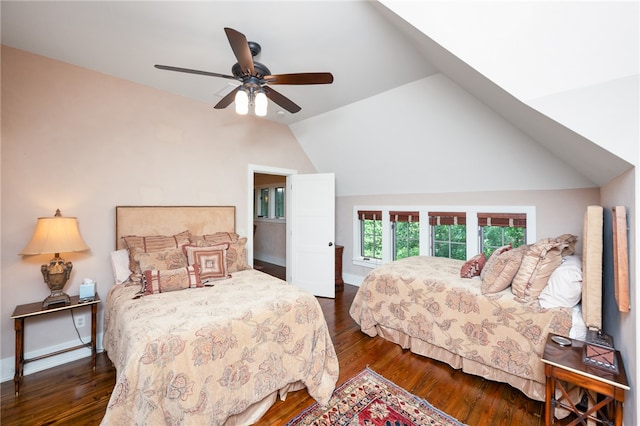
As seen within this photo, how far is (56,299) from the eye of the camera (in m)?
2.34

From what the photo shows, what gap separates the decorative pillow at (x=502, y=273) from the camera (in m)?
2.22

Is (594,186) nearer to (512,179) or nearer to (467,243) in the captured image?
(512,179)

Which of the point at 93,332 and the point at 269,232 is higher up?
the point at 269,232

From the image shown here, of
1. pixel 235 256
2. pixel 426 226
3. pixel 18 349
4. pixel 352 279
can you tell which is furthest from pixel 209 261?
pixel 426 226

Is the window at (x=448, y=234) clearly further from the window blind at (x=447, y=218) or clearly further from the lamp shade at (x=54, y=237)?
the lamp shade at (x=54, y=237)

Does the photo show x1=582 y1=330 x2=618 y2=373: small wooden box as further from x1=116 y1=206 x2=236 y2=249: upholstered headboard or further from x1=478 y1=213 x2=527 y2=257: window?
x1=116 y1=206 x2=236 y2=249: upholstered headboard

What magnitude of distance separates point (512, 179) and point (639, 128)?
2.13 m

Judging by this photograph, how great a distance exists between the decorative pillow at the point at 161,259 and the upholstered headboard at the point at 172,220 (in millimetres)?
457

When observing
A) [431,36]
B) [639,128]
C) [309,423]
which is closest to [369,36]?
[431,36]

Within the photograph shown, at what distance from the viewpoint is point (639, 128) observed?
3.93ft

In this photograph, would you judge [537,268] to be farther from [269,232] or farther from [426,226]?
[269,232]

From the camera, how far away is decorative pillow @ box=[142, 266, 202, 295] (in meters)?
2.25

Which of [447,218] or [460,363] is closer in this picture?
[460,363]

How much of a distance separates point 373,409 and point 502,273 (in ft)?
5.03
